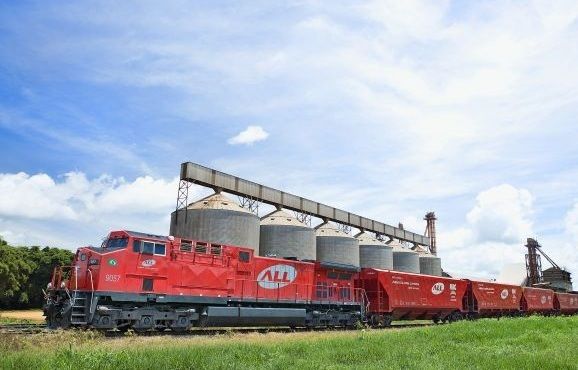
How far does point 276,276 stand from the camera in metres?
24.4

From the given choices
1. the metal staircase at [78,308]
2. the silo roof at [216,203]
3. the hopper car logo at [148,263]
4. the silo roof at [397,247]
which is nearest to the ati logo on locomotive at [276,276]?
the hopper car logo at [148,263]

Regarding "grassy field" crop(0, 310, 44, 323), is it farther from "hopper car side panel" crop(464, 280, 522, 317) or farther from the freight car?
"hopper car side panel" crop(464, 280, 522, 317)

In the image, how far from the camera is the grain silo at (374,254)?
207 ft

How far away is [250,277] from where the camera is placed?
23.2m

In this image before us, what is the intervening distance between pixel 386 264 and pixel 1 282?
148 feet

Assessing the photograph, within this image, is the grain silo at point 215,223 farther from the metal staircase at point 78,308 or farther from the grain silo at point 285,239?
the metal staircase at point 78,308

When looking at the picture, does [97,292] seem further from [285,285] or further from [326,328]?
[326,328]

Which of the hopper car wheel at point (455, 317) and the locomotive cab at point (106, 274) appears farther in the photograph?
the hopper car wheel at point (455, 317)

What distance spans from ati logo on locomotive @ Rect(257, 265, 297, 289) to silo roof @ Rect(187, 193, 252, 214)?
18.7m

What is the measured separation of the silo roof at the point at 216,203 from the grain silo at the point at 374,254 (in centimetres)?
2476

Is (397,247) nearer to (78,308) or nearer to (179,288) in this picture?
(179,288)

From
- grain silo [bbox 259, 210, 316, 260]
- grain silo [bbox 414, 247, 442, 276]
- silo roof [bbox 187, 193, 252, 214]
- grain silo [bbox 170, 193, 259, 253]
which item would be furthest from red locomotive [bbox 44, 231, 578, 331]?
grain silo [bbox 414, 247, 442, 276]

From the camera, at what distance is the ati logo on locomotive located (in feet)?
78.0

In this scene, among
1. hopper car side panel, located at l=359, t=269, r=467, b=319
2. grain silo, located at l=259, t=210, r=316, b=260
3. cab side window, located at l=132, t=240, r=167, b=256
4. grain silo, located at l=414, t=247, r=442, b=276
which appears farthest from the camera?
grain silo, located at l=414, t=247, r=442, b=276
